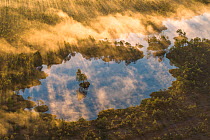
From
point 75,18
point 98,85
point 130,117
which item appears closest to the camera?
point 130,117

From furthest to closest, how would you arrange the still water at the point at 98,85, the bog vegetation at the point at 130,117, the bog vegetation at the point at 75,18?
the bog vegetation at the point at 75,18 < the still water at the point at 98,85 < the bog vegetation at the point at 130,117

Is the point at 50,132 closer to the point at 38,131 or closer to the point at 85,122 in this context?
the point at 38,131

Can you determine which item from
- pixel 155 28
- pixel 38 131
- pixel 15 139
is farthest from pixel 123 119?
pixel 155 28

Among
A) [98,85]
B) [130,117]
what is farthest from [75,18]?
[130,117]

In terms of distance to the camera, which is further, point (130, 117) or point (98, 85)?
point (98, 85)

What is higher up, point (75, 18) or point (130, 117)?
point (75, 18)

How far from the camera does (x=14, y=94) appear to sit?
3450 centimetres

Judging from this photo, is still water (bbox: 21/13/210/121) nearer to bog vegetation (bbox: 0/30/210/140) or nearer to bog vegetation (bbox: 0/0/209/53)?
bog vegetation (bbox: 0/30/210/140)

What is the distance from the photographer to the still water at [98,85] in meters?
35.1

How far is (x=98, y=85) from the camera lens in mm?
39438

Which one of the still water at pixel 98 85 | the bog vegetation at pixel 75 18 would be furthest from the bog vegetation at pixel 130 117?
the bog vegetation at pixel 75 18

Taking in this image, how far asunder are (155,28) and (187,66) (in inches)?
686

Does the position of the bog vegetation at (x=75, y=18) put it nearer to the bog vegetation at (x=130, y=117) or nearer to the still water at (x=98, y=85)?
the still water at (x=98, y=85)

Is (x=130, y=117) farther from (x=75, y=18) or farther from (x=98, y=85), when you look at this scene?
(x=75, y=18)
